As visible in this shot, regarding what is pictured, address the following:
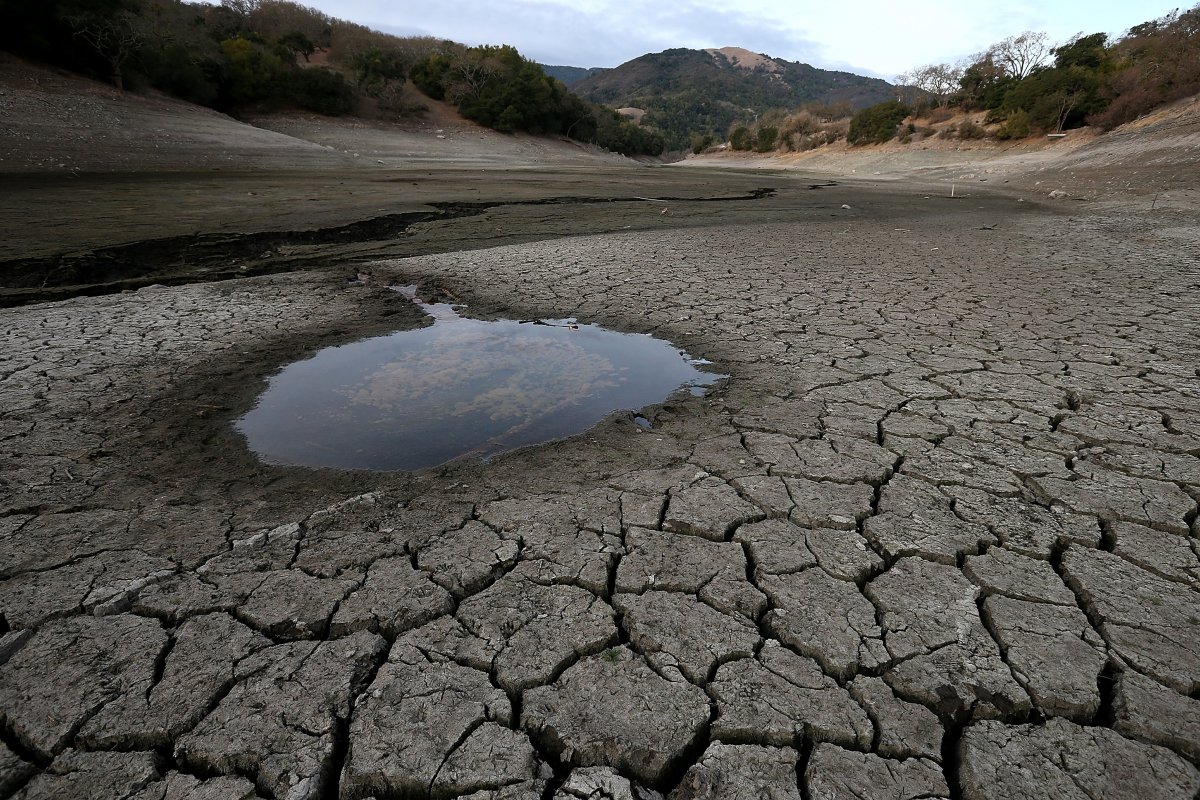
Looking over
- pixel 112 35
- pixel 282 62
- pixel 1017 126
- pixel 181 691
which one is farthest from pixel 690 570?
pixel 282 62

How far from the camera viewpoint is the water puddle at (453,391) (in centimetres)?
279

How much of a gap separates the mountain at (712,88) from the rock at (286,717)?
79655mm

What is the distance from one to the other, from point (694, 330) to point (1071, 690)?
3.17m

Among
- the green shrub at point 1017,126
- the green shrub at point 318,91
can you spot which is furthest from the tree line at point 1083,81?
the green shrub at point 318,91

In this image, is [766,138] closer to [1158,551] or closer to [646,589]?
[1158,551]

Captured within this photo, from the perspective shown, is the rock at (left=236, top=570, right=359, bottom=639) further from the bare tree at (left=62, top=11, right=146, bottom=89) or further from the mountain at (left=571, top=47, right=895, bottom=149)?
the mountain at (left=571, top=47, right=895, bottom=149)

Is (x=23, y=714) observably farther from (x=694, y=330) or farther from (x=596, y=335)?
(x=694, y=330)

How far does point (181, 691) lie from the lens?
147 cm

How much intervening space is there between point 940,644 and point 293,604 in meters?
1.84

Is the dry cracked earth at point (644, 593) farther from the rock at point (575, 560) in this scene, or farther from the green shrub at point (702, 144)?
the green shrub at point (702, 144)

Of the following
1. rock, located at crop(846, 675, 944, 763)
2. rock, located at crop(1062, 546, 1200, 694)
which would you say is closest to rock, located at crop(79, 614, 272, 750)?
rock, located at crop(846, 675, 944, 763)

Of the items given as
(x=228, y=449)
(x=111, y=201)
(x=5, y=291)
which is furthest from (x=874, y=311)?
(x=111, y=201)

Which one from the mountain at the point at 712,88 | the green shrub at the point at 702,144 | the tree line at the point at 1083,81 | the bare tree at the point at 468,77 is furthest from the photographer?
the mountain at the point at 712,88

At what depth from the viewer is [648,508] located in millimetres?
2238
